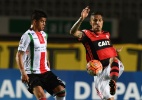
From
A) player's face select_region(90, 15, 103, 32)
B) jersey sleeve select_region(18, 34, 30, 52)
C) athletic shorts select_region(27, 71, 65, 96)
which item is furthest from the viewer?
player's face select_region(90, 15, 103, 32)

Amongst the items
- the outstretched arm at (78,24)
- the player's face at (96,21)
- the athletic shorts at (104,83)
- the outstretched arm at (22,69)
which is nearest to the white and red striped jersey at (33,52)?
the outstretched arm at (22,69)

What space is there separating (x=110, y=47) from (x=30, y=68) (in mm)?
1418

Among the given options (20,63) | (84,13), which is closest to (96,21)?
(84,13)

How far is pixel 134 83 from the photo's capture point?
38.1 feet

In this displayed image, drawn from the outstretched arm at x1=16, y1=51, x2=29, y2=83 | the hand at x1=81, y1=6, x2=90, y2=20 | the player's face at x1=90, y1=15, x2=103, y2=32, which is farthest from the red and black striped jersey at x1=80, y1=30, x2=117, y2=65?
the outstretched arm at x1=16, y1=51, x2=29, y2=83

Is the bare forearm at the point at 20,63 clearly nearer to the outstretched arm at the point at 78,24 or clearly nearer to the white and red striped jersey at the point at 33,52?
the white and red striped jersey at the point at 33,52

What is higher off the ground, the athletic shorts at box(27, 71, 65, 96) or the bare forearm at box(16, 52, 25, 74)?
the bare forearm at box(16, 52, 25, 74)

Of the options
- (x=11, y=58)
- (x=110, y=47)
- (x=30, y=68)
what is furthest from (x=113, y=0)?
(x=30, y=68)

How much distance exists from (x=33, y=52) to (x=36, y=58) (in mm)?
90

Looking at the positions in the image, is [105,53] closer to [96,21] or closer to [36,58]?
[96,21]

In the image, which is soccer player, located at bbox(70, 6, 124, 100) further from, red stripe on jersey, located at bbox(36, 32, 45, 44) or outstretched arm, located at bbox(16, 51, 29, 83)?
outstretched arm, located at bbox(16, 51, 29, 83)

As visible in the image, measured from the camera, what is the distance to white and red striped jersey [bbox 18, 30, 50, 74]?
30.2 ft

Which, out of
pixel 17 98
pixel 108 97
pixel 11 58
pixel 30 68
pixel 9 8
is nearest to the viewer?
pixel 30 68

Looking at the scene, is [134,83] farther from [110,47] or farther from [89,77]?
[110,47]
